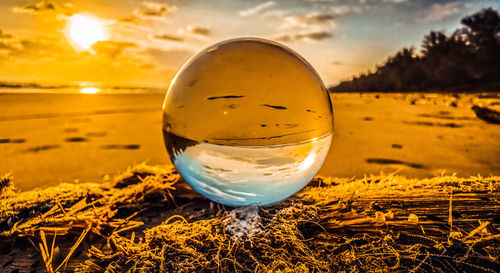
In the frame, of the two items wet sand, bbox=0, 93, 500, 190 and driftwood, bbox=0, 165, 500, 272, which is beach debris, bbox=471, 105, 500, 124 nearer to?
wet sand, bbox=0, 93, 500, 190

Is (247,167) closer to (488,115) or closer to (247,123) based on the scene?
(247,123)

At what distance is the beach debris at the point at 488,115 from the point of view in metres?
6.79

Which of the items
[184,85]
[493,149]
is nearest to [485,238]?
[184,85]

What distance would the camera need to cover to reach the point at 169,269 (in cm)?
161

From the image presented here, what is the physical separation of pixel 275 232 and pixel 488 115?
25.5 feet

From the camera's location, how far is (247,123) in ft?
5.68

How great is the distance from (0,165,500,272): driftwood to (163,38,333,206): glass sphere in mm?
293

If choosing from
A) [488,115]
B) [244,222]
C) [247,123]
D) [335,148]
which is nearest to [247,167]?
[247,123]

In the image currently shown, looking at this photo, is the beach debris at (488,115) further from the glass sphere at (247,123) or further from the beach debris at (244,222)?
the beach debris at (244,222)

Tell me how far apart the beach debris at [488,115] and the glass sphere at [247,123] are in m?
7.19

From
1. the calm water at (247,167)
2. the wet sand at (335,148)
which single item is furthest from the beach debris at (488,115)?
the calm water at (247,167)

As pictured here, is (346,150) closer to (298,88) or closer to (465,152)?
(465,152)

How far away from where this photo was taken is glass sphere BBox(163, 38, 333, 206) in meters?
1.74

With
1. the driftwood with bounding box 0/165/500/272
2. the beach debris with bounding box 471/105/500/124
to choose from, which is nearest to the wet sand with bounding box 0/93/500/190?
the beach debris with bounding box 471/105/500/124
